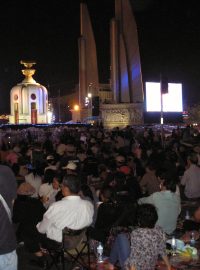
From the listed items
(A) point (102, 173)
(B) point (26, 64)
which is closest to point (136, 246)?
(A) point (102, 173)

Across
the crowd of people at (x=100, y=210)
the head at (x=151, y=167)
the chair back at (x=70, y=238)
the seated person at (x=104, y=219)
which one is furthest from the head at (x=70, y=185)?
the head at (x=151, y=167)

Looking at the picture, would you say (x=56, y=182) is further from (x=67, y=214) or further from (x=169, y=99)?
(x=169, y=99)

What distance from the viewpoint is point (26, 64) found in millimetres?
62844

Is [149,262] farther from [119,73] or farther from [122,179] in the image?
[119,73]

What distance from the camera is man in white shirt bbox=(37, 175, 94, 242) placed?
576cm

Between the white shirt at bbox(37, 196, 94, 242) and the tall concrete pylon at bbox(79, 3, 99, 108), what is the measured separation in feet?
149

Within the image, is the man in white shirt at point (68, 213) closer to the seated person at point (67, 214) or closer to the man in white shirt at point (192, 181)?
the seated person at point (67, 214)

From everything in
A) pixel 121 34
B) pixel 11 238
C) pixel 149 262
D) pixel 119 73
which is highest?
pixel 121 34

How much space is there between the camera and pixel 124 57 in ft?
144

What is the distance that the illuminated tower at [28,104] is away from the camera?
60.1 m

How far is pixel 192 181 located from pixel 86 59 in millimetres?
42924

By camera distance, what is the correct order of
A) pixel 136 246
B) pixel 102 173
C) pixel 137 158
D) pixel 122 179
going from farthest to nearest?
pixel 137 158, pixel 102 173, pixel 122 179, pixel 136 246

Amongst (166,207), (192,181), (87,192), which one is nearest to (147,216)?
(166,207)

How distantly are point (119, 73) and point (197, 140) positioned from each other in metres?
23.3
